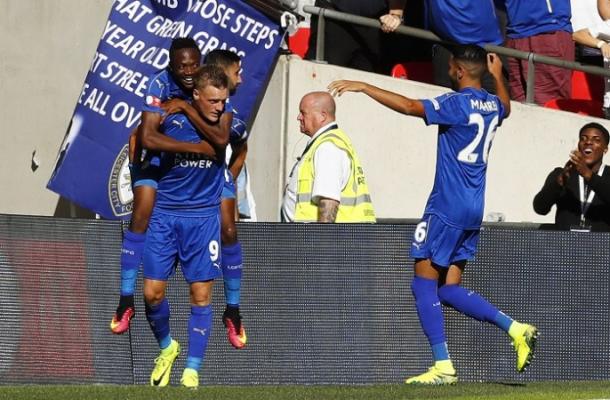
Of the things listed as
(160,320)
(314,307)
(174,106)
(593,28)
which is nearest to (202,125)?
(174,106)

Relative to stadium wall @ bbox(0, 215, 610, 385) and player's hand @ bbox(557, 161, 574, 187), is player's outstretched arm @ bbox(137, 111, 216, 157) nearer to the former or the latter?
stadium wall @ bbox(0, 215, 610, 385)

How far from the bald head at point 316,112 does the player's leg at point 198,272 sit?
1793mm

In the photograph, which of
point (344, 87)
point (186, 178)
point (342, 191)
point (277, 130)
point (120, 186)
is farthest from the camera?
point (277, 130)

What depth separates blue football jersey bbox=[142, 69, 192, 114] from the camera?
11.0 m

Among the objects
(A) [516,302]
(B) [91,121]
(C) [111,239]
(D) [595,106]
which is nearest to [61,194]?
(B) [91,121]

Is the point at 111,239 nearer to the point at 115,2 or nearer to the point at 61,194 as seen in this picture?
the point at 61,194

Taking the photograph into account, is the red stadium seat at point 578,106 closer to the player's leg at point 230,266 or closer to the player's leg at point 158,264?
the player's leg at point 230,266

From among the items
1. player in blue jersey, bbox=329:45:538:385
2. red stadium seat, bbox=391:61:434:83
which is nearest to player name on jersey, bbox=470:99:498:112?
player in blue jersey, bbox=329:45:538:385

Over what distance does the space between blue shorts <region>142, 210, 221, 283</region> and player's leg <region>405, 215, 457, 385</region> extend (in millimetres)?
1402

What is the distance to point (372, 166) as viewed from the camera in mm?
14891

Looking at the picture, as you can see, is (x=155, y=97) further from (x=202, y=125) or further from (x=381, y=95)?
(x=381, y=95)

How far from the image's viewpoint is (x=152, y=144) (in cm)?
1092

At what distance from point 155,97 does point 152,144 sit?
35 cm

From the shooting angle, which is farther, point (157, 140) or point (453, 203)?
point (453, 203)
